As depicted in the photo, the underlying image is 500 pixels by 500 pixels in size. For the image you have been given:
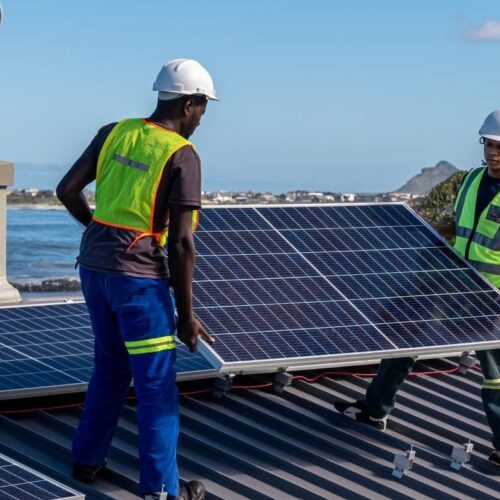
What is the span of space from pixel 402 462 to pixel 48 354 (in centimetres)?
269

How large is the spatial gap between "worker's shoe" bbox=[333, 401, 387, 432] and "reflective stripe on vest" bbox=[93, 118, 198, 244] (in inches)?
98.0

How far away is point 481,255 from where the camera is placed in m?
8.55

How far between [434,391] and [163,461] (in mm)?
3520

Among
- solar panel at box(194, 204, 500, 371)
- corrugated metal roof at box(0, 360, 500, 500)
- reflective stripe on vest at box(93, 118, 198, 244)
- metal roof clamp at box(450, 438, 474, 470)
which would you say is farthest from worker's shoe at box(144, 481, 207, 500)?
metal roof clamp at box(450, 438, 474, 470)

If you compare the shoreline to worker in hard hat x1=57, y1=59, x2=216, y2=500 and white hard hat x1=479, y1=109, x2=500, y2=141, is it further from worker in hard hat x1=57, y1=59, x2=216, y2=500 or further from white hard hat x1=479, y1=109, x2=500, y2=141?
worker in hard hat x1=57, y1=59, x2=216, y2=500

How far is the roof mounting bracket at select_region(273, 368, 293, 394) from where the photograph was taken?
8609 mm

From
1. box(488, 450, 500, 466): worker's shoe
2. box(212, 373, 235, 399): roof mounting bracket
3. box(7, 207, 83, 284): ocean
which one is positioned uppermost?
box(212, 373, 235, 399): roof mounting bracket

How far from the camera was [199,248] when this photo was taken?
26.7 ft

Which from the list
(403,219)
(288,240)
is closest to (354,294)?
(288,240)

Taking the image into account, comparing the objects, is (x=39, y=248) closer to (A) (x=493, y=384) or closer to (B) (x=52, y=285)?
(B) (x=52, y=285)

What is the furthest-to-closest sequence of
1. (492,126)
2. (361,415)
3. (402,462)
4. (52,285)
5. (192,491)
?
(52,285) → (361,415) → (492,126) → (402,462) → (192,491)

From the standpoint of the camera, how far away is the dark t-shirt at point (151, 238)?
613cm

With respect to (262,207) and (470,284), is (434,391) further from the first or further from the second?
(262,207)

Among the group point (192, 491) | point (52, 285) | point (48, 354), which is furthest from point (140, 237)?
point (52, 285)
